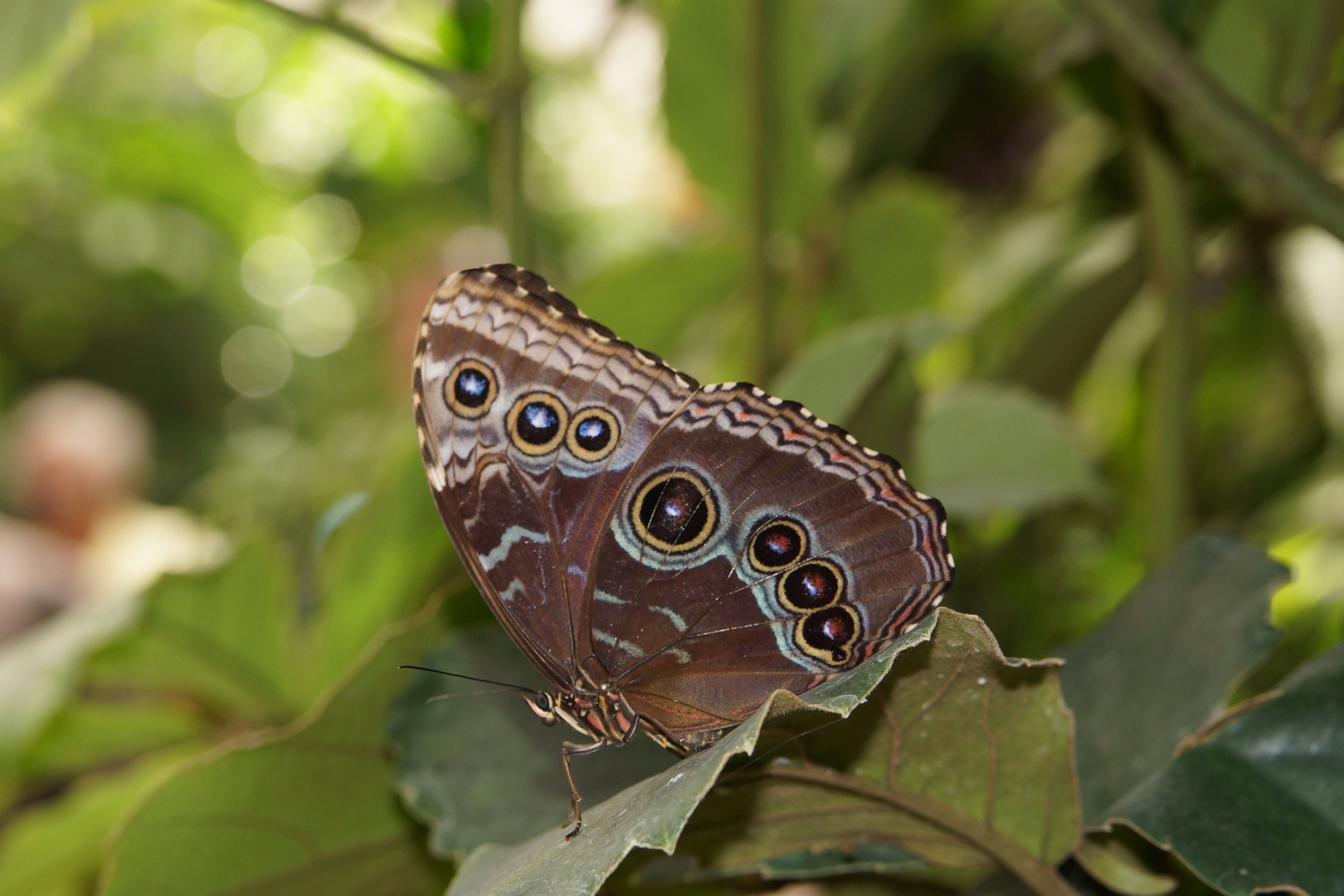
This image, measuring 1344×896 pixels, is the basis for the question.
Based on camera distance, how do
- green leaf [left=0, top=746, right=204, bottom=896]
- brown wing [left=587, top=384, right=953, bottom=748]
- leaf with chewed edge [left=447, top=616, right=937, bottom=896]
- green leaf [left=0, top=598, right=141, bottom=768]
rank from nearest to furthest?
leaf with chewed edge [left=447, top=616, right=937, bottom=896], brown wing [left=587, top=384, right=953, bottom=748], green leaf [left=0, top=598, right=141, bottom=768], green leaf [left=0, top=746, right=204, bottom=896]

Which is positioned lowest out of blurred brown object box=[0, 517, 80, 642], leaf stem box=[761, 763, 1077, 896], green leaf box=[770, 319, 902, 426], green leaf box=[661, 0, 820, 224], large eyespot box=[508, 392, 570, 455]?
leaf stem box=[761, 763, 1077, 896]

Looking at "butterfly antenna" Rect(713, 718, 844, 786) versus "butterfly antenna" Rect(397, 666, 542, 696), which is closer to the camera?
"butterfly antenna" Rect(713, 718, 844, 786)

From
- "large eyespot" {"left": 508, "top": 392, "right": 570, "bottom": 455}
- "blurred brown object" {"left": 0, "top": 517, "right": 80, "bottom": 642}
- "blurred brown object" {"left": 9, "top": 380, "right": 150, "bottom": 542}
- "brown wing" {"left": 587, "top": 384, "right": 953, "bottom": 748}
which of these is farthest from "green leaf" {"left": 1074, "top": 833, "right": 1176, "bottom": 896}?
"blurred brown object" {"left": 9, "top": 380, "right": 150, "bottom": 542}

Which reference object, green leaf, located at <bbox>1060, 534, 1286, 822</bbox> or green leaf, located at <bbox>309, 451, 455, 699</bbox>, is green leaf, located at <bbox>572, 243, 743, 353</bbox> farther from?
green leaf, located at <bbox>1060, 534, 1286, 822</bbox>

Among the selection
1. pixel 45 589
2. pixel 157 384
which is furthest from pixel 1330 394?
pixel 157 384

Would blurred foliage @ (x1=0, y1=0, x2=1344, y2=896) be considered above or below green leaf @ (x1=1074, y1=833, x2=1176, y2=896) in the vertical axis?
above

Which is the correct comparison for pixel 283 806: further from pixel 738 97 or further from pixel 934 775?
pixel 738 97

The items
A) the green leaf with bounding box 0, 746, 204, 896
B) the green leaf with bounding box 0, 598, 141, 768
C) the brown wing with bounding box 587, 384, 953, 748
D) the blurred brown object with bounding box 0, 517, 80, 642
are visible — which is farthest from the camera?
the blurred brown object with bounding box 0, 517, 80, 642
